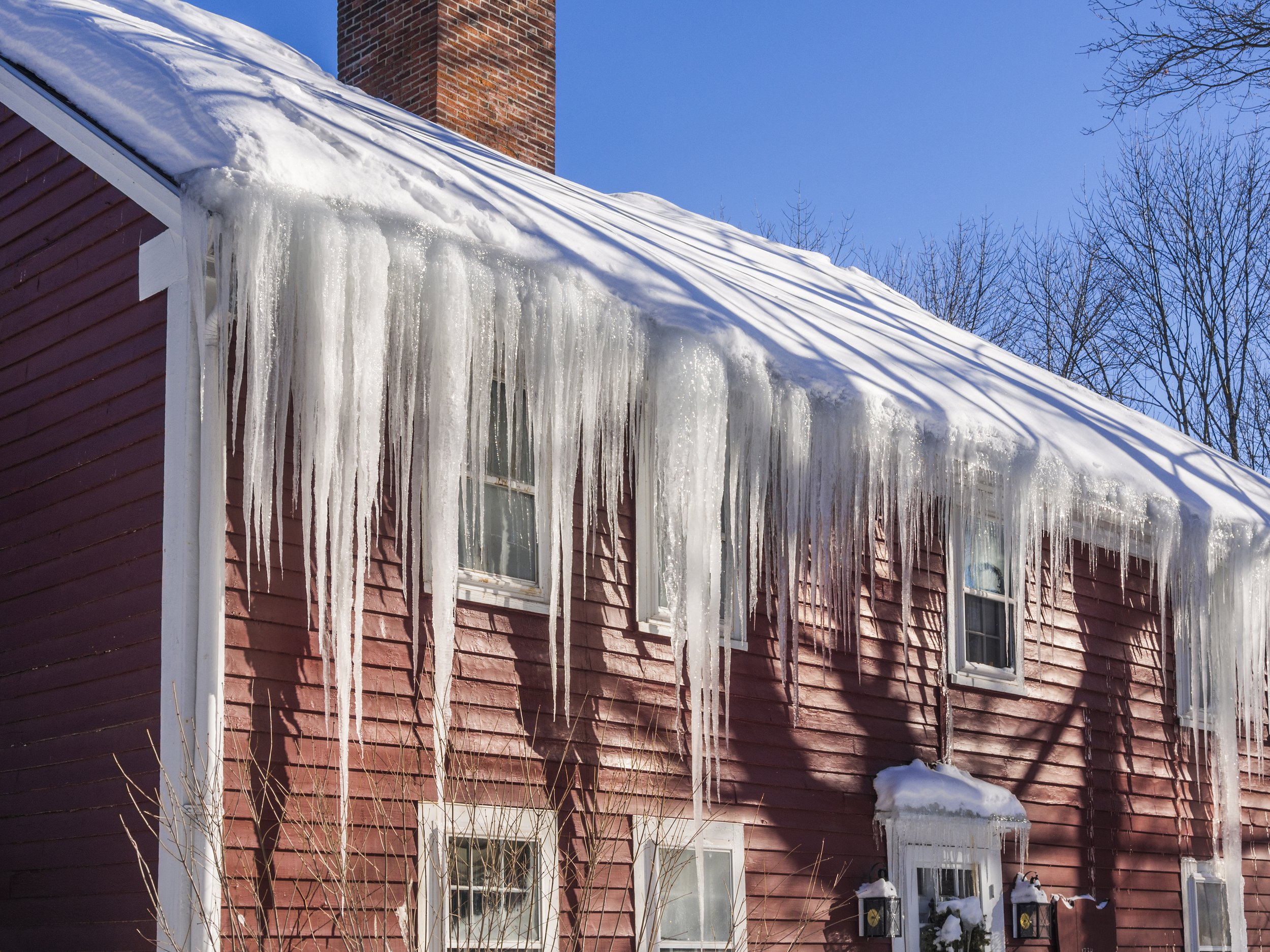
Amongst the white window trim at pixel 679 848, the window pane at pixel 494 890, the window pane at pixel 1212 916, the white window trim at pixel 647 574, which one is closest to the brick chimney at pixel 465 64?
the white window trim at pixel 647 574

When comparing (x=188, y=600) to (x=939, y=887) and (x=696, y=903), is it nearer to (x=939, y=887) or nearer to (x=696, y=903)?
(x=696, y=903)

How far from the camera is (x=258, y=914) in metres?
5.99

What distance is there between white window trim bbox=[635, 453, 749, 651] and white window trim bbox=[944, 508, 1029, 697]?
2.53 m

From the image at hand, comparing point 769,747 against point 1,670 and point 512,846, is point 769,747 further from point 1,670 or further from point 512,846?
point 1,670

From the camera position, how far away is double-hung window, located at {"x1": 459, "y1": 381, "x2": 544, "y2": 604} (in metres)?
7.28

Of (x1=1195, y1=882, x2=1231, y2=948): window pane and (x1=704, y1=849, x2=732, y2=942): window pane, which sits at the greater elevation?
(x1=704, y1=849, x2=732, y2=942): window pane

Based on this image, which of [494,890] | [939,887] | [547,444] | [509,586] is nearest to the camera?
[494,890]

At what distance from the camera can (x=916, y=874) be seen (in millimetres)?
9328

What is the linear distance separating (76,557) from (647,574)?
2962 mm

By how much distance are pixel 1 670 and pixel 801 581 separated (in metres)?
4.50

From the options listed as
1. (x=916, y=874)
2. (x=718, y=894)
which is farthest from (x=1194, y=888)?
(x=718, y=894)

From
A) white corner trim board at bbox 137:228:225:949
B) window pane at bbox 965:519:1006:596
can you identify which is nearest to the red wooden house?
white corner trim board at bbox 137:228:225:949

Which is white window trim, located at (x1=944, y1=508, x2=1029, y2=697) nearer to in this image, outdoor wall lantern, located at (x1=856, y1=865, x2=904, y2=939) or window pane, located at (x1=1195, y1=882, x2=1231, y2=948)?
outdoor wall lantern, located at (x1=856, y1=865, x2=904, y2=939)

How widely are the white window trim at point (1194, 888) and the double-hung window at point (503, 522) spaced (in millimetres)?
6670
